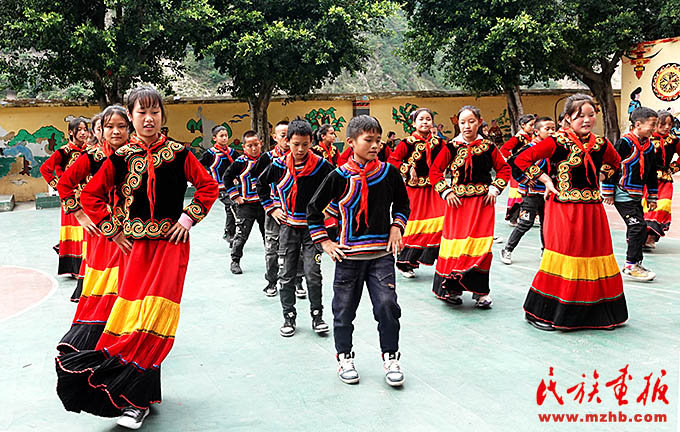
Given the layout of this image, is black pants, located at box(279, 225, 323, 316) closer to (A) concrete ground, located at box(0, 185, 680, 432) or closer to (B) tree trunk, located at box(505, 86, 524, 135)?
(A) concrete ground, located at box(0, 185, 680, 432)

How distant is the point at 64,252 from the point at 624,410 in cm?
570

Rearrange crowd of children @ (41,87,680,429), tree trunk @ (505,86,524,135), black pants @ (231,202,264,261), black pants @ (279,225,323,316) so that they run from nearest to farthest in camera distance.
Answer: crowd of children @ (41,87,680,429) < black pants @ (279,225,323,316) < black pants @ (231,202,264,261) < tree trunk @ (505,86,524,135)

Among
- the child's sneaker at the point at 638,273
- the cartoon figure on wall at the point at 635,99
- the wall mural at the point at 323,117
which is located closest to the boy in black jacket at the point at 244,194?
the child's sneaker at the point at 638,273

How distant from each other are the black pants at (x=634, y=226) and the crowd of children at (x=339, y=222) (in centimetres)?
1

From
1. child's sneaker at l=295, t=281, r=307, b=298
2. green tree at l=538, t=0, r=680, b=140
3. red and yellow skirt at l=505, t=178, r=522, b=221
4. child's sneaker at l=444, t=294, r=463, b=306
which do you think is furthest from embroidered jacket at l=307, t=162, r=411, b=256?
green tree at l=538, t=0, r=680, b=140

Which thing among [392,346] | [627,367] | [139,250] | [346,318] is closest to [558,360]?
[627,367]

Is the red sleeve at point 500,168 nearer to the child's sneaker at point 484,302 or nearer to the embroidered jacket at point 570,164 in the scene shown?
the embroidered jacket at point 570,164

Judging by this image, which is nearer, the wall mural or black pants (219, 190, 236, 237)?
black pants (219, 190, 236, 237)

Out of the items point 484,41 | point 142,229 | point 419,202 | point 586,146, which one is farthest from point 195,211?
point 484,41

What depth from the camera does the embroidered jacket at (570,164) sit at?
15.0 ft

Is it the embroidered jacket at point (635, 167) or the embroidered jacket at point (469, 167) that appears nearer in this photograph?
the embroidered jacket at point (469, 167)

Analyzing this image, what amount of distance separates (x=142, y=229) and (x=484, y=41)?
14.3 meters

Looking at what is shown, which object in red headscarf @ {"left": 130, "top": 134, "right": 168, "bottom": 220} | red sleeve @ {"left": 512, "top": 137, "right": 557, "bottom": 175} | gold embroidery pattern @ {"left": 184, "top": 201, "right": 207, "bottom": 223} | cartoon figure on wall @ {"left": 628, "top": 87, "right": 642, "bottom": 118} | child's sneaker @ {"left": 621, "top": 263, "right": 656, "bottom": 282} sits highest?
cartoon figure on wall @ {"left": 628, "top": 87, "right": 642, "bottom": 118}

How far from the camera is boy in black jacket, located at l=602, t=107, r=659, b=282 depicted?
5973mm
